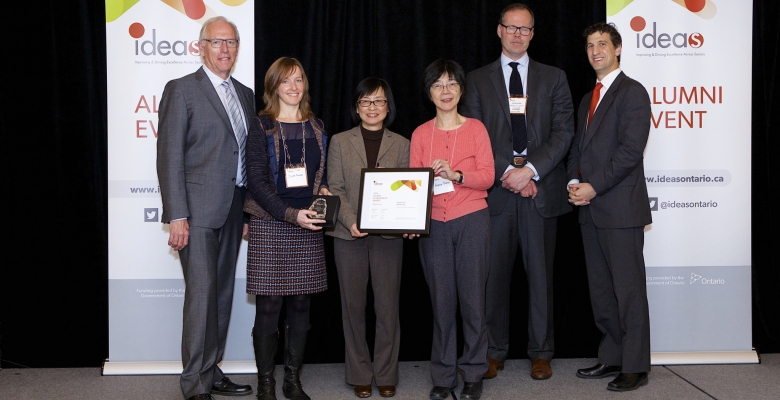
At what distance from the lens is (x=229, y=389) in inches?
134

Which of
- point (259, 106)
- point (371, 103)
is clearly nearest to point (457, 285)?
point (371, 103)

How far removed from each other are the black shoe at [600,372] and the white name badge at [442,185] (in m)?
1.42

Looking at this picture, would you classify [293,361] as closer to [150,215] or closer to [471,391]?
[471,391]

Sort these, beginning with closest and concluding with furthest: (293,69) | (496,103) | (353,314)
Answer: (293,69) → (353,314) → (496,103)

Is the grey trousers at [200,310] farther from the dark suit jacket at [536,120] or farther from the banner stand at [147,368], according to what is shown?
the dark suit jacket at [536,120]

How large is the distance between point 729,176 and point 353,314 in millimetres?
2548

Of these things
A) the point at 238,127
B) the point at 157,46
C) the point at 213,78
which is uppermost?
the point at 157,46

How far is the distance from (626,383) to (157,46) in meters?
3.30

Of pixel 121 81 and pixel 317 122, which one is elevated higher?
pixel 121 81

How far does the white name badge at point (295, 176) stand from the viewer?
304 centimetres

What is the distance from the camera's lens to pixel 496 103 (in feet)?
11.8

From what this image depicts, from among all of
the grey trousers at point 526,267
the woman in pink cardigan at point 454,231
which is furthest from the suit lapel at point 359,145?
the grey trousers at point 526,267
